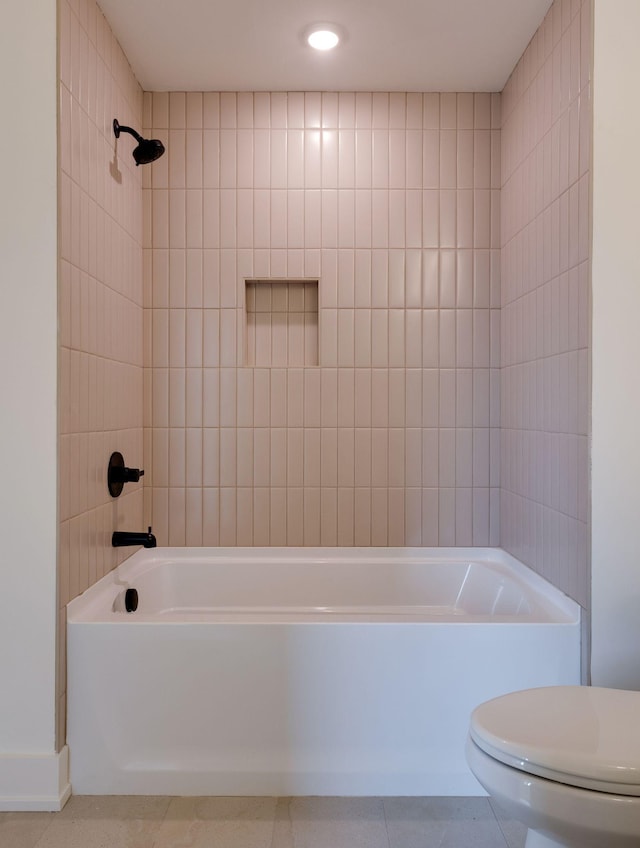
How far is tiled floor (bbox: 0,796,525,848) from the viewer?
1.54m

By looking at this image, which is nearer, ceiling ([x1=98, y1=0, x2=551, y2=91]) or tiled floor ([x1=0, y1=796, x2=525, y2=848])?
tiled floor ([x1=0, y1=796, x2=525, y2=848])

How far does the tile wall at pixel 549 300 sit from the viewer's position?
69.2 inches

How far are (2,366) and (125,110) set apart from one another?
1169mm

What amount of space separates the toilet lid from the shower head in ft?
6.52

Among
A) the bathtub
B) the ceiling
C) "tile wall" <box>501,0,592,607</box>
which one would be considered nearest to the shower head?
the ceiling

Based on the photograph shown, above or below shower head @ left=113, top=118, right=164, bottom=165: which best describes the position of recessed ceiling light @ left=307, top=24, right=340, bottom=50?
above

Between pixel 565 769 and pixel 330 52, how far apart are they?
227 centimetres

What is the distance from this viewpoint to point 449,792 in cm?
174

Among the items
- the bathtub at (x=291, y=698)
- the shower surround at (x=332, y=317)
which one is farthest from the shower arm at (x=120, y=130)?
the bathtub at (x=291, y=698)

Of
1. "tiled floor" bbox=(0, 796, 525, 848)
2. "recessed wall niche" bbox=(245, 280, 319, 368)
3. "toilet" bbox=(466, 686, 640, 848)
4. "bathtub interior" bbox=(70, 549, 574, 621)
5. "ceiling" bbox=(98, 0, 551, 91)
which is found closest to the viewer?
"toilet" bbox=(466, 686, 640, 848)

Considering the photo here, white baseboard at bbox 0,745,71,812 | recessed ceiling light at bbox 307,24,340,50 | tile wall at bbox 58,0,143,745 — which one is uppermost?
recessed ceiling light at bbox 307,24,340,50

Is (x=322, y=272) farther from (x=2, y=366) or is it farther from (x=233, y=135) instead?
(x=2, y=366)

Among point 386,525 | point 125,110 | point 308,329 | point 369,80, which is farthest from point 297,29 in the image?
point 386,525

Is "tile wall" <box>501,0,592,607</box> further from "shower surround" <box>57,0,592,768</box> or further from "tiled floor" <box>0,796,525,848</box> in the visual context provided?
"tiled floor" <box>0,796,525,848</box>
